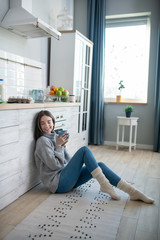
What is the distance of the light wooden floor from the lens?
150 centimetres

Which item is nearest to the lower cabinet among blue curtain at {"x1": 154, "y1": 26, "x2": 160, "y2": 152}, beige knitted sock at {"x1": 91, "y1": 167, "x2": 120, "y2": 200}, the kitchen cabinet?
beige knitted sock at {"x1": 91, "y1": 167, "x2": 120, "y2": 200}

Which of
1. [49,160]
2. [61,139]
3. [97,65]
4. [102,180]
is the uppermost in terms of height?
[97,65]

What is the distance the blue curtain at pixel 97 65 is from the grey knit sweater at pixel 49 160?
8.05ft

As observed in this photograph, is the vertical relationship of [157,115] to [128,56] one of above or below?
below

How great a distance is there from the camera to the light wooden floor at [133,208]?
4.92 feet

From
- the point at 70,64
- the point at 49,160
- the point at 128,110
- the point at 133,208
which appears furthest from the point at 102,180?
the point at 128,110

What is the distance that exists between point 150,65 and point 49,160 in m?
3.06

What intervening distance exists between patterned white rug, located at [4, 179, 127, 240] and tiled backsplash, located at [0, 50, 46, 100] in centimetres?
140

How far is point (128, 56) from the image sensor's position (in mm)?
4492

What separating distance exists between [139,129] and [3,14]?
299cm

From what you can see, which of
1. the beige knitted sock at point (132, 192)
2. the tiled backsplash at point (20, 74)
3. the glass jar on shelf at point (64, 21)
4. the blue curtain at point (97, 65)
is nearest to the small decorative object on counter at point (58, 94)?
the tiled backsplash at point (20, 74)

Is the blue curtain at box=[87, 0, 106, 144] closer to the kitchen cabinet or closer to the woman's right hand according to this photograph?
the kitchen cabinet

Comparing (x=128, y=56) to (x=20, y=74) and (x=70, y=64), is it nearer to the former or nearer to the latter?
(x=70, y=64)

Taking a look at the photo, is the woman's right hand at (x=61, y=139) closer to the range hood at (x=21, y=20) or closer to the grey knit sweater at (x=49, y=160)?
the grey knit sweater at (x=49, y=160)
